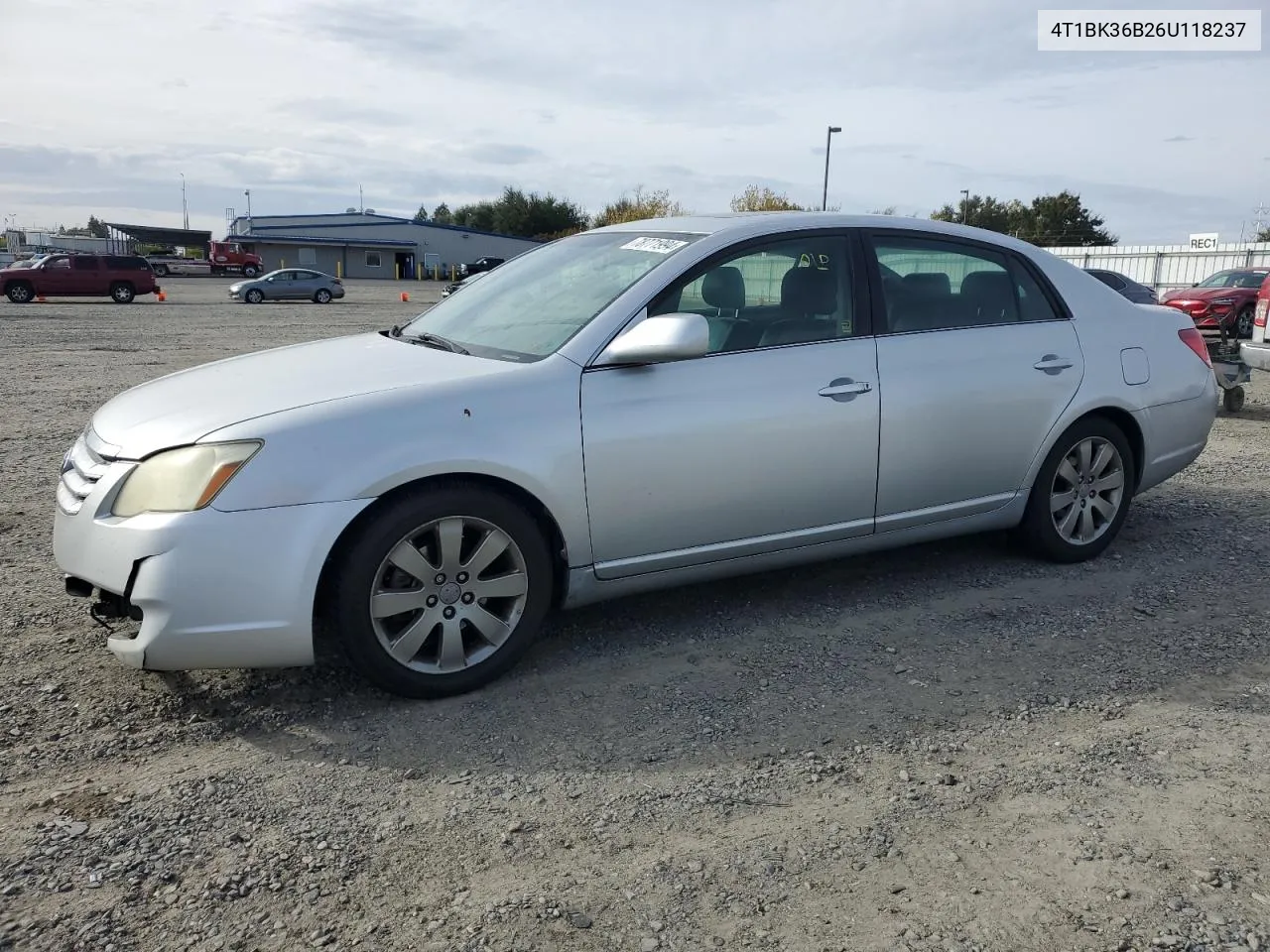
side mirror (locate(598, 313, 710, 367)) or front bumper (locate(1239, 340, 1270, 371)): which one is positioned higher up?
side mirror (locate(598, 313, 710, 367))

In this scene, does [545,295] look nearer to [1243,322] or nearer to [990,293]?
[990,293]

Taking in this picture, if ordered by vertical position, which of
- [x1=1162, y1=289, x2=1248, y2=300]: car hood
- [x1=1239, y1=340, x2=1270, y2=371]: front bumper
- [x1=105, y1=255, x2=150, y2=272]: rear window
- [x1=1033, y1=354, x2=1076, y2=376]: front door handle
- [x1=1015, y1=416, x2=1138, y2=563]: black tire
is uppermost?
[x1=105, y1=255, x2=150, y2=272]: rear window

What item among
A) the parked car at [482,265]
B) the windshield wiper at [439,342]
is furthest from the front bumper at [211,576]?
the parked car at [482,265]

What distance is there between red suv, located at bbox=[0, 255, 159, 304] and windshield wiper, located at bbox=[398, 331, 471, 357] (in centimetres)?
3273

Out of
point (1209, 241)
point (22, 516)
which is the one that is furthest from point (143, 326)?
point (1209, 241)

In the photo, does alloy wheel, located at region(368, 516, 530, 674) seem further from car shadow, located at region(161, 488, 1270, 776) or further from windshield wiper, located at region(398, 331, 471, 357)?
windshield wiper, located at region(398, 331, 471, 357)

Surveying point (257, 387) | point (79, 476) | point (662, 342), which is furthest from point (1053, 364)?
point (79, 476)

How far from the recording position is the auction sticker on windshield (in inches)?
165

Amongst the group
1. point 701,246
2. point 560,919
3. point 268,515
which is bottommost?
point 560,919

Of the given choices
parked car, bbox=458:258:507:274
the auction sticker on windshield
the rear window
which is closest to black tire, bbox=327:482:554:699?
the auction sticker on windshield

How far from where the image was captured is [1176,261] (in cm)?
3591

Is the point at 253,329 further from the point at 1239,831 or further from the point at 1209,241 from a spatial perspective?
the point at 1209,241

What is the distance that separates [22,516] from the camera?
5.82 m

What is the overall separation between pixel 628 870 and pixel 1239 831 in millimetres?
1666
